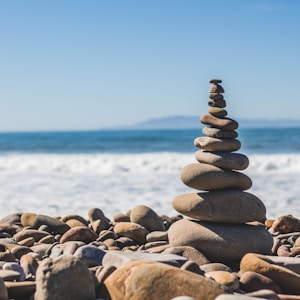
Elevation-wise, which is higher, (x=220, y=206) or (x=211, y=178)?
(x=211, y=178)

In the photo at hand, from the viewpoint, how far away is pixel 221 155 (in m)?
5.76

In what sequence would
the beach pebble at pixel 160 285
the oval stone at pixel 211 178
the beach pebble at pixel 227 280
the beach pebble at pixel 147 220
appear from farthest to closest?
the beach pebble at pixel 147 220, the oval stone at pixel 211 178, the beach pebble at pixel 227 280, the beach pebble at pixel 160 285

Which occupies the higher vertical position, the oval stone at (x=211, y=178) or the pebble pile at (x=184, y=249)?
the oval stone at (x=211, y=178)

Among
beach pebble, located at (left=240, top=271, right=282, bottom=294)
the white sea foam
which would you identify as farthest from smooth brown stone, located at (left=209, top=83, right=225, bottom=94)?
the white sea foam

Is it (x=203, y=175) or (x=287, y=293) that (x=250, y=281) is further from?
(x=203, y=175)

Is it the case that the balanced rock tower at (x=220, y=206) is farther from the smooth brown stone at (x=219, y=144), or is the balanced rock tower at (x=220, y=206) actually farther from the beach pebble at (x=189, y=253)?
the beach pebble at (x=189, y=253)

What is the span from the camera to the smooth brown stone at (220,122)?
579 cm

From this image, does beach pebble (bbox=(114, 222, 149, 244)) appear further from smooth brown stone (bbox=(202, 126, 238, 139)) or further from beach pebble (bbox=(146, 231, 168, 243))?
smooth brown stone (bbox=(202, 126, 238, 139))

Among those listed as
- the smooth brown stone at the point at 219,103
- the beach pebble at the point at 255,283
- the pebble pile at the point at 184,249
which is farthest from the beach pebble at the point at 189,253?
the smooth brown stone at the point at 219,103

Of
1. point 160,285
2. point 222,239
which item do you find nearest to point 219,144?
point 222,239

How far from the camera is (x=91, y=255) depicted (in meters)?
4.92

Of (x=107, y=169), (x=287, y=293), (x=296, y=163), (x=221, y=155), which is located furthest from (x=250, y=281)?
(x=296, y=163)

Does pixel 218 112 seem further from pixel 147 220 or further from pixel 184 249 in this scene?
pixel 147 220

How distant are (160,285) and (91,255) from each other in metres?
1.26
